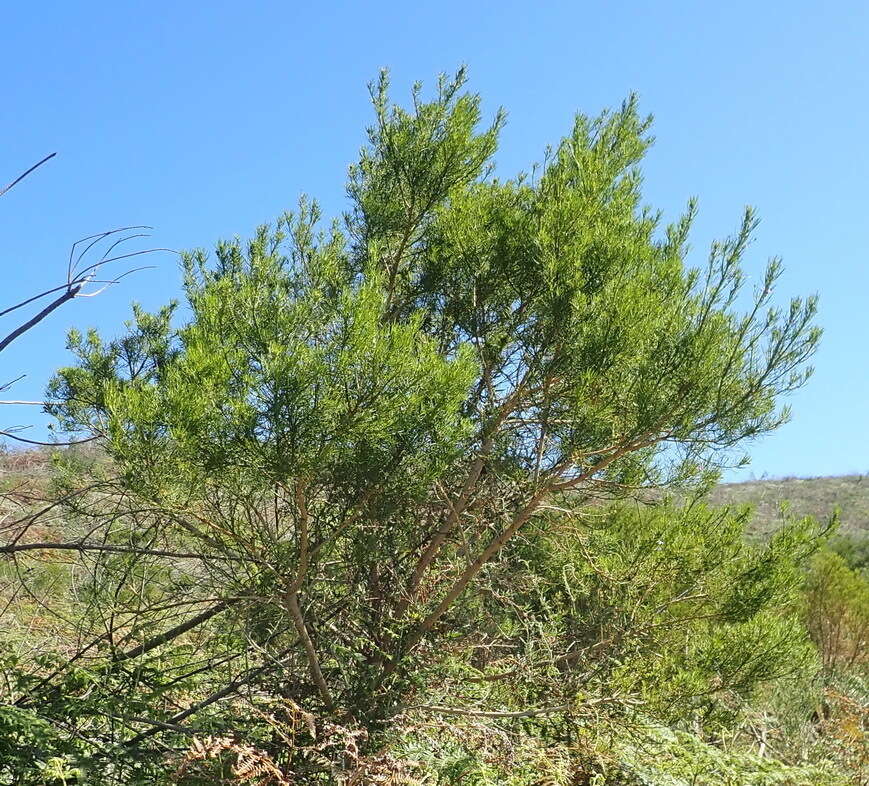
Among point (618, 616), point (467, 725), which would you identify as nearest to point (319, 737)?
point (467, 725)

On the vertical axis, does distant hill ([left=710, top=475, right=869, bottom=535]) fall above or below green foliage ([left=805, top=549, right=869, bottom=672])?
above

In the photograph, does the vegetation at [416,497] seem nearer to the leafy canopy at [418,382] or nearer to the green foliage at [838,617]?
the leafy canopy at [418,382]

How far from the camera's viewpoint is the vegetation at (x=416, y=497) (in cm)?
396

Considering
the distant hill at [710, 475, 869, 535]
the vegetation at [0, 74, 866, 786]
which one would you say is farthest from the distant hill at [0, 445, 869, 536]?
the vegetation at [0, 74, 866, 786]

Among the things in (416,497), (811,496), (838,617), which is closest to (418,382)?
(416,497)

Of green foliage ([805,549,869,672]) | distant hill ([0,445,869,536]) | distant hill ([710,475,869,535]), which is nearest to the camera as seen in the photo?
green foliage ([805,549,869,672])

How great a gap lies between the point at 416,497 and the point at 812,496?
108ft

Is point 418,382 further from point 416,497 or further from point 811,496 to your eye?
point 811,496

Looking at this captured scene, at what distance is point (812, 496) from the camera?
3359 centimetres

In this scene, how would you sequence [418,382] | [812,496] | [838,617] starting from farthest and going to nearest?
[812,496], [838,617], [418,382]

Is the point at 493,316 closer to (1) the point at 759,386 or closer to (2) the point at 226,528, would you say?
(1) the point at 759,386

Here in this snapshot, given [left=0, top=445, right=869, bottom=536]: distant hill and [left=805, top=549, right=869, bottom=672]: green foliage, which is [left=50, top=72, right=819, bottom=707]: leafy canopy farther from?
[left=0, top=445, right=869, bottom=536]: distant hill

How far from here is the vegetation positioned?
396 cm

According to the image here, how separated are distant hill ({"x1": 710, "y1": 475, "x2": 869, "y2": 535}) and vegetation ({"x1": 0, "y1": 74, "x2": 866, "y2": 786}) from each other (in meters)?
22.7
